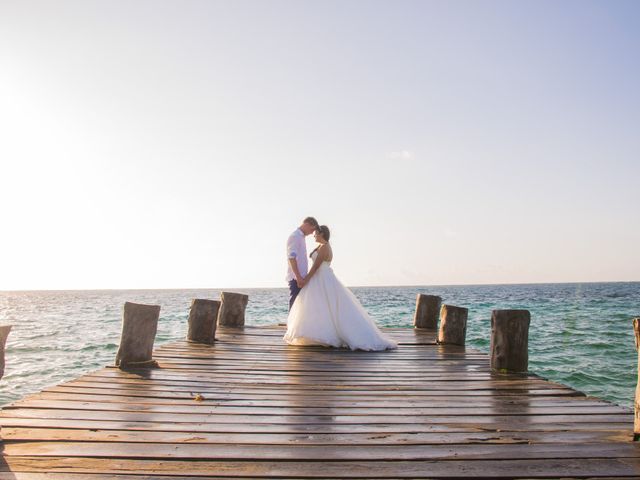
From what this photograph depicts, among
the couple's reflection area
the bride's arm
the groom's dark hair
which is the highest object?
the groom's dark hair

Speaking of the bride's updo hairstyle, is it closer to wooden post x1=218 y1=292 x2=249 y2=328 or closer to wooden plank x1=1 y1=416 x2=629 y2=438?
wooden post x1=218 y1=292 x2=249 y2=328

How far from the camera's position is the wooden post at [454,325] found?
30.0ft

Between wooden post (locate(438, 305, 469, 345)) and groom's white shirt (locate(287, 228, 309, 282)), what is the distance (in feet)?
8.86

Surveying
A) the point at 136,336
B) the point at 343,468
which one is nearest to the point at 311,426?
the point at 343,468

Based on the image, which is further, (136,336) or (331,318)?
(331,318)

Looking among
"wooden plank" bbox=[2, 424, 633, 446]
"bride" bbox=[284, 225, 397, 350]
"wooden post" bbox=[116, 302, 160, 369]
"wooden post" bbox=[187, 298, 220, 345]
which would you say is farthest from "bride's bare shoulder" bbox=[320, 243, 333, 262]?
"wooden plank" bbox=[2, 424, 633, 446]

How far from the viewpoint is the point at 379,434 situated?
3.81 meters

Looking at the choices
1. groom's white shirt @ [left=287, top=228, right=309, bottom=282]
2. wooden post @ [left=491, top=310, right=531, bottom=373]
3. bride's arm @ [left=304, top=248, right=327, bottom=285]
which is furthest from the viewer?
groom's white shirt @ [left=287, top=228, right=309, bottom=282]

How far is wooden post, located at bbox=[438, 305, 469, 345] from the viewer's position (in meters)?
9.15

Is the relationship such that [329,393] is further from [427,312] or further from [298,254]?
[427,312]

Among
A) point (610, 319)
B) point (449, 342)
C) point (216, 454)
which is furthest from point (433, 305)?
point (610, 319)

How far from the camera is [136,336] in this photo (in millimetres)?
6590

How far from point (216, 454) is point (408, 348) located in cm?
597

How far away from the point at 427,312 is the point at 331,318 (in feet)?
13.1
